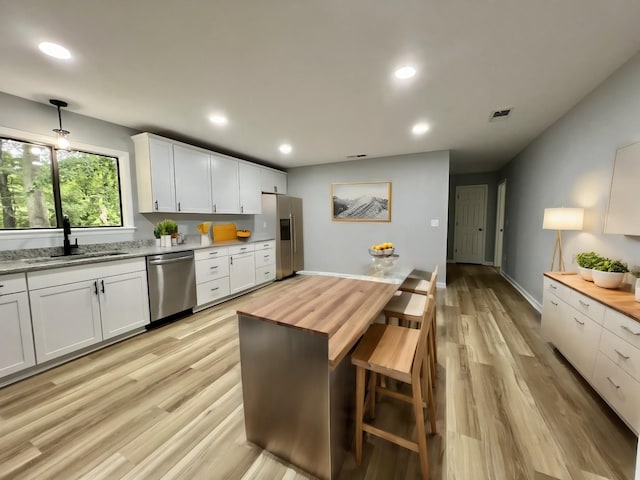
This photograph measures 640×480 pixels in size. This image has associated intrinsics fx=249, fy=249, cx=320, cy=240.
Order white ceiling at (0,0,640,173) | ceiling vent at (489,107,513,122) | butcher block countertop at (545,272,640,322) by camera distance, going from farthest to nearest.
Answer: ceiling vent at (489,107,513,122) → butcher block countertop at (545,272,640,322) → white ceiling at (0,0,640,173)

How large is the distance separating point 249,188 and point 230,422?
12.3ft

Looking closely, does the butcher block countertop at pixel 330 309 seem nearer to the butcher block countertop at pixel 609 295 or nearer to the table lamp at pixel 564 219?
the butcher block countertop at pixel 609 295

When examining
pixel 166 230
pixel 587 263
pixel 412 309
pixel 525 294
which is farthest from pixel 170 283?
pixel 525 294

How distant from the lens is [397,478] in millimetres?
1235

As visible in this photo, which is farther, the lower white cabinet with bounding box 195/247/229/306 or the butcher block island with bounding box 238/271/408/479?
the lower white cabinet with bounding box 195/247/229/306

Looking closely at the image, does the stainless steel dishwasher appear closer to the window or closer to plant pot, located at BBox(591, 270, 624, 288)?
the window

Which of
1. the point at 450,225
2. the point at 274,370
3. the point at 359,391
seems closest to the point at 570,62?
the point at 359,391

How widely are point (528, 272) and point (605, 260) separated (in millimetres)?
2091

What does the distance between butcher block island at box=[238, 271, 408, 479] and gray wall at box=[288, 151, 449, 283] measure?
342cm

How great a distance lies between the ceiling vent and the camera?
2664mm

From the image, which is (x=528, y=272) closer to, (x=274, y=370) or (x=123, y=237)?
(x=274, y=370)

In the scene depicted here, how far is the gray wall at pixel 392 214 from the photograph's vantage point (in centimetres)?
439

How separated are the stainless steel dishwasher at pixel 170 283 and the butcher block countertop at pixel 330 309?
2.01 metres

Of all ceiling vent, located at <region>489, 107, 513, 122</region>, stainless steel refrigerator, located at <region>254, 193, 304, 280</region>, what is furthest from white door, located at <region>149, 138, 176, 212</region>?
ceiling vent, located at <region>489, 107, 513, 122</region>
